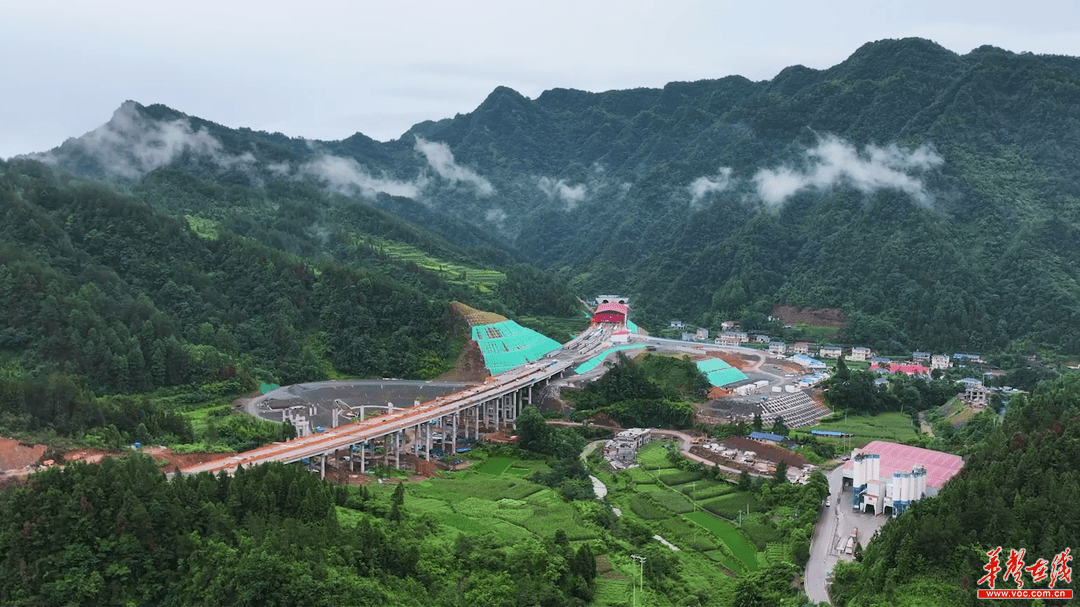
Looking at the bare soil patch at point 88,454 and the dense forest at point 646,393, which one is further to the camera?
the dense forest at point 646,393

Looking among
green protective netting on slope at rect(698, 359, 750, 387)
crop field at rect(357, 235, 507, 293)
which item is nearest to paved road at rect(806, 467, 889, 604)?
green protective netting on slope at rect(698, 359, 750, 387)

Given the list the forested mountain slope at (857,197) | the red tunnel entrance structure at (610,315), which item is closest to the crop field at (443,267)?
the red tunnel entrance structure at (610,315)

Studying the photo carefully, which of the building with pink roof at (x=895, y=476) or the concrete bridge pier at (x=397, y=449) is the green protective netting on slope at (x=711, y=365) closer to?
the building with pink roof at (x=895, y=476)

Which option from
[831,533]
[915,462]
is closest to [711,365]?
[915,462]

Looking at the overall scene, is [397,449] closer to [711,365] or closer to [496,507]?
[496,507]

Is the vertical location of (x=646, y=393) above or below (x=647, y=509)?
above
